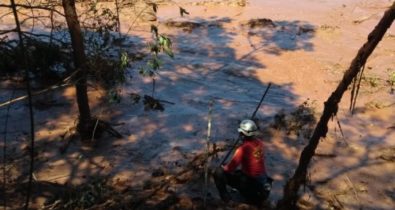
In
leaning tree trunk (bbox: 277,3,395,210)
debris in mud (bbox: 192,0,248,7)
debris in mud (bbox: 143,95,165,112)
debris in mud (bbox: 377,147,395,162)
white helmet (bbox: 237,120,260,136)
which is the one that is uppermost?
leaning tree trunk (bbox: 277,3,395,210)

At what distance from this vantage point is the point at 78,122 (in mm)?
8641

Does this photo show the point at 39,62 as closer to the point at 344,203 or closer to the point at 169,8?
the point at 344,203

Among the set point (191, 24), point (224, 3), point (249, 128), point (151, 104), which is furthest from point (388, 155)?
point (224, 3)

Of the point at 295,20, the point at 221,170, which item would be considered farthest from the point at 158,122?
the point at 295,20

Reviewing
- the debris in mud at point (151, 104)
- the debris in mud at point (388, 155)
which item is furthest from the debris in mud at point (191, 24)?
the debris in mud at point (388, 155)

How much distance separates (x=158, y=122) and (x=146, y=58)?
3.30m

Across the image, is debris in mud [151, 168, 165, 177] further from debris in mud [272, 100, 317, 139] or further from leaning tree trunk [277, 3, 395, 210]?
leaning tree trunk [277, 3, 395, 210]

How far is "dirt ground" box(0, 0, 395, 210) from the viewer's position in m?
7.13

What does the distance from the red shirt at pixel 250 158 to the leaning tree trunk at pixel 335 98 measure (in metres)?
1.04

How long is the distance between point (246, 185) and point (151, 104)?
4059mm

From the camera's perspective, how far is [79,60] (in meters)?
7.80

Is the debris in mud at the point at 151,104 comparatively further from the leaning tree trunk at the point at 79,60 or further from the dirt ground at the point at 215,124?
the leaning tree trunk at the point at 79,60

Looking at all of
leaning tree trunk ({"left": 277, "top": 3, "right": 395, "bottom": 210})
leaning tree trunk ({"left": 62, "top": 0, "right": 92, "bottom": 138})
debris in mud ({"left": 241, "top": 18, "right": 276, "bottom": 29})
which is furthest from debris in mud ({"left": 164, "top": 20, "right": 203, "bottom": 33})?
leaning tree trunk ({"left": 277, "top": 3, "right": 395, "bottom": 210})

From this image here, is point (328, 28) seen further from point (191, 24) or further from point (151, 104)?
point (151, 104)
